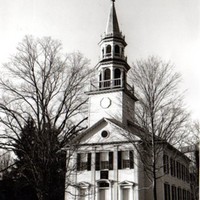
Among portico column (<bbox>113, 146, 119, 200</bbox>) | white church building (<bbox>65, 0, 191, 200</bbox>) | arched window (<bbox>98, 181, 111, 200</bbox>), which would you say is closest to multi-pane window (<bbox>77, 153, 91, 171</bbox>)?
white church building (<bbox>65, 0, 191, 200</bbox>)

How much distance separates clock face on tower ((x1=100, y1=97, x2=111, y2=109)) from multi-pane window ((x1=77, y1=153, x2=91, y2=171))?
4.92 m

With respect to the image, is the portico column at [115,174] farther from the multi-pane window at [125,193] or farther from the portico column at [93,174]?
the portico column at [93,174]

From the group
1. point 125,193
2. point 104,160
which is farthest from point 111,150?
point 125,193

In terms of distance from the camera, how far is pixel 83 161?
31.9 m

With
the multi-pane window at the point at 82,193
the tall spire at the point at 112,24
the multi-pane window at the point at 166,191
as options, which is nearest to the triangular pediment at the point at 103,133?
the multi-pane window at the point at 82,193

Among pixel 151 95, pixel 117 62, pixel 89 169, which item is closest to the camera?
pixel 151 95

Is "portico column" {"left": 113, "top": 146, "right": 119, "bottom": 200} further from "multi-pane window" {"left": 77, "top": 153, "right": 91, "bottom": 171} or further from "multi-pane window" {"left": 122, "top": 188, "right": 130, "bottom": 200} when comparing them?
"multi-pane window" {"left": 77, "top": 153, "right": 91, "bottom": 171}

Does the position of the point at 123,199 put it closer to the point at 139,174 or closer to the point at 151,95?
the point at 139,174

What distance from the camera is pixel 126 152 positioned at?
30.5 meters

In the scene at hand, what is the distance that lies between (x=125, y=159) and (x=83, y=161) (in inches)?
160

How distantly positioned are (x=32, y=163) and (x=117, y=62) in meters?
14.2

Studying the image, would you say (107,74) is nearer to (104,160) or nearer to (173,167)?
(104,160)

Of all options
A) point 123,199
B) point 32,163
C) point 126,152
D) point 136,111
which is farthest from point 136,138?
point 32,163

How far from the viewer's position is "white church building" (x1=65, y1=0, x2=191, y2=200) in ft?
97.5
